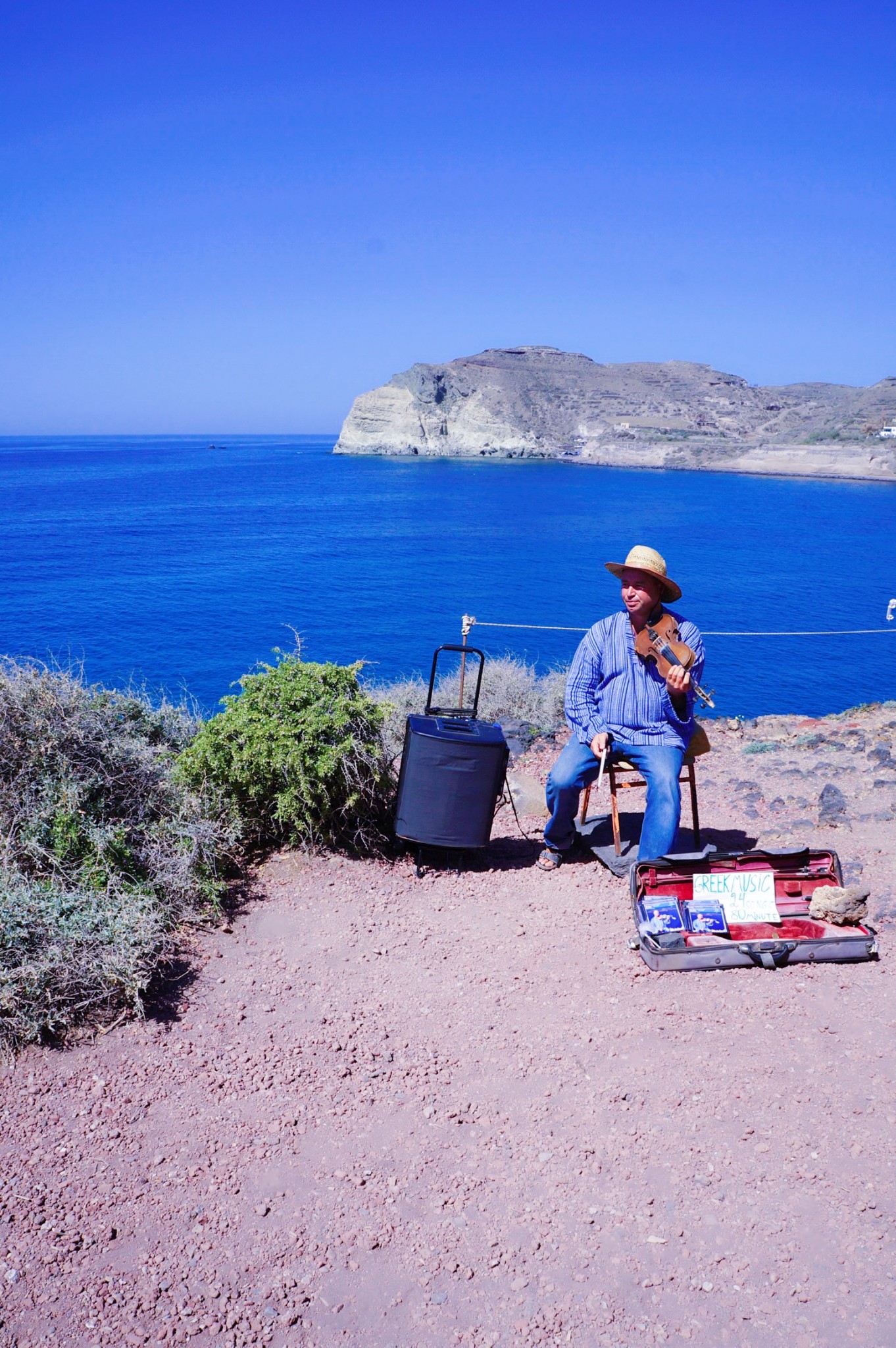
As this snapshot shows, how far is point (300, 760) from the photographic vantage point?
209 inches

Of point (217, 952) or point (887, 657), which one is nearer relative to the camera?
point (217, 952)

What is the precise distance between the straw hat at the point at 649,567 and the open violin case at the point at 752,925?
1.53m

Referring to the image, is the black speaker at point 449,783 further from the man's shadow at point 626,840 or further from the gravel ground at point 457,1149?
the man's shadow at point 626,840

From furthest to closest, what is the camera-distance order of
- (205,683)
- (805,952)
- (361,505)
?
(361,505), (205,683), (805,952)

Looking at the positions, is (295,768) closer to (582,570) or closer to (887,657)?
(887,657)

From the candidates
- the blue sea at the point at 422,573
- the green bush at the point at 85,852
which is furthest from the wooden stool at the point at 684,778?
the blue sea at the point at 422,573

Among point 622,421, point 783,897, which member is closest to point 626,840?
point 783,897

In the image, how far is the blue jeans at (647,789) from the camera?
4.97 meters

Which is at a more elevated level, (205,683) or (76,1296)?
(76,1296)

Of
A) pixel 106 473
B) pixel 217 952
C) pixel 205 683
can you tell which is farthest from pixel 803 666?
pixel 106 473

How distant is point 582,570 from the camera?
5050cm

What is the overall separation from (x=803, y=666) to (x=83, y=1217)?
3139cm

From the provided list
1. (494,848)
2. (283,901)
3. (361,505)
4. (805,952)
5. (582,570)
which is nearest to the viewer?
(805,952)

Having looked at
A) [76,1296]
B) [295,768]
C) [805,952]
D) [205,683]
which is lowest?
[205,683]
